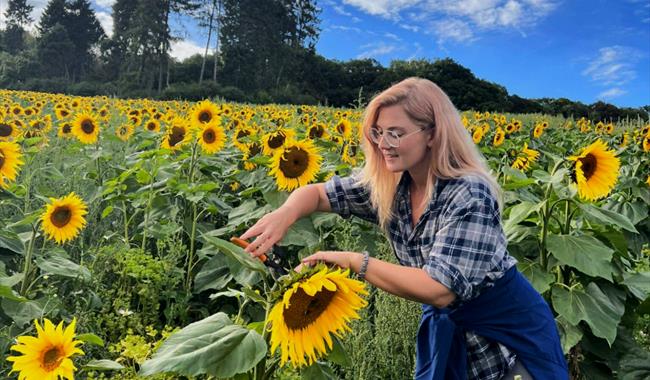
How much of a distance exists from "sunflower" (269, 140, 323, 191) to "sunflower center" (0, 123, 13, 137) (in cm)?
408

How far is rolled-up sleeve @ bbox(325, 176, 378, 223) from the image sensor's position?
8.39ft

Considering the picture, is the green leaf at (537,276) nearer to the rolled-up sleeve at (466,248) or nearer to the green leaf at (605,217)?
the green leaf at (605,217)

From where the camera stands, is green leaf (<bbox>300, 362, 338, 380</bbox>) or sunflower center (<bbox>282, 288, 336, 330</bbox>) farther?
green leaf (<bbox>300, 362, 338, 380</bbox>)

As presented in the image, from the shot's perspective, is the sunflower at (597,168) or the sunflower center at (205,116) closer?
the sunflower at (597,168)

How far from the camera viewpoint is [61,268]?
273 cm

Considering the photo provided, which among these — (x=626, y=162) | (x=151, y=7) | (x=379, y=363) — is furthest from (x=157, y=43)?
(x=379, y=363)

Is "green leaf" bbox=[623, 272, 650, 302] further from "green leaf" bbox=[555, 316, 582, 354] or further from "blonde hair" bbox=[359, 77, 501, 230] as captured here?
"blonde hair" bbox=[359, 77, 501, 230]

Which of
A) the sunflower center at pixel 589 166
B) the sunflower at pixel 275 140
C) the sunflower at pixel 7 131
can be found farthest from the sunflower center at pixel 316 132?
the sunflower at pixel 7 131

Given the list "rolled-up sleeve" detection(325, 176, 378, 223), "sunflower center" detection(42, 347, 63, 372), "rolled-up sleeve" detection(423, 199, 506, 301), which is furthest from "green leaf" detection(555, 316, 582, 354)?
"sunflower center" detection(42, 347, 63, 372)

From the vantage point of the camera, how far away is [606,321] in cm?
269

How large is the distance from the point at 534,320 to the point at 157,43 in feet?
154

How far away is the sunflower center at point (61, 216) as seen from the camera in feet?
10.2

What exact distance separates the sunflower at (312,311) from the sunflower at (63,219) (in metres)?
1.89

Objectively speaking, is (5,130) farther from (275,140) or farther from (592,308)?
(592,308)
